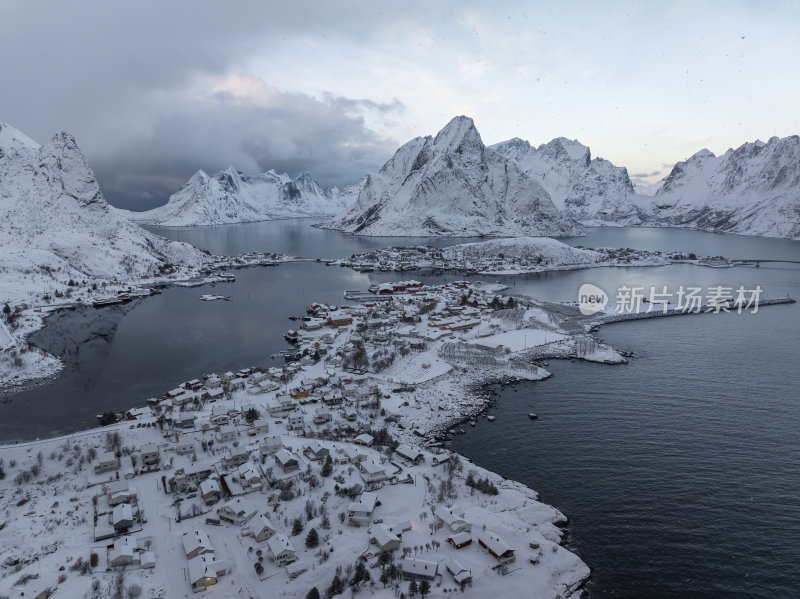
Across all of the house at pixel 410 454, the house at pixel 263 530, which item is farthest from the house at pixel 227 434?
the house at pixel 410 454

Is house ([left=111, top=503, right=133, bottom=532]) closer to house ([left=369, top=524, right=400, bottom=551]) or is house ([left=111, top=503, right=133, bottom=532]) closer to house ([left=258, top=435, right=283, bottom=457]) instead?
house ([left=258, top=435, right=283, bottom=457])

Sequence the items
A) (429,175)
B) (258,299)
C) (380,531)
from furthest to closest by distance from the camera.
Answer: (429,175) → (258,299) → (380,531)

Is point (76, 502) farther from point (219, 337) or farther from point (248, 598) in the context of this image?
point (219, 337)

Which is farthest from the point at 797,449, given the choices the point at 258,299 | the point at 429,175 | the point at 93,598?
the point at 429,175

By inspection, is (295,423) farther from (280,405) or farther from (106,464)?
(106,464)

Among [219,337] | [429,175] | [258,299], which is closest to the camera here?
[219,337]

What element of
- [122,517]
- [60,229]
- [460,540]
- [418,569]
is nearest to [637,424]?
[460,540]
